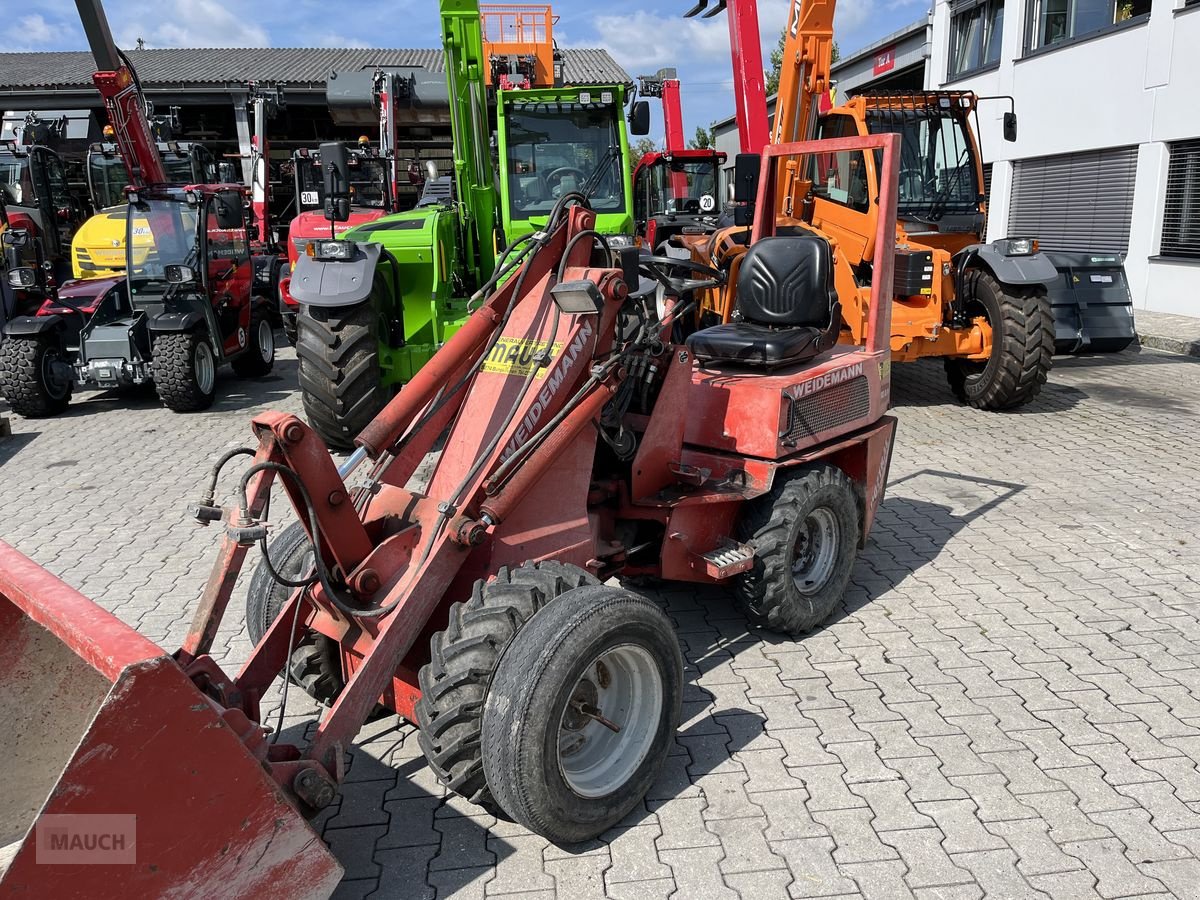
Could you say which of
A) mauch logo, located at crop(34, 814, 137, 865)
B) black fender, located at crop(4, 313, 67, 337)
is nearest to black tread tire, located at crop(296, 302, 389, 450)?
black fender, located at crop(4, 313, 67, 337)

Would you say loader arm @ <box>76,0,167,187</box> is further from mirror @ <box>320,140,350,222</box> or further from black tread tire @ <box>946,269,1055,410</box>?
black tread tire @ <box>946,269,1055,410</box>

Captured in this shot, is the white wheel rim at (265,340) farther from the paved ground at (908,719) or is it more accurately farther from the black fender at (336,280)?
the paved ground at (908,719)

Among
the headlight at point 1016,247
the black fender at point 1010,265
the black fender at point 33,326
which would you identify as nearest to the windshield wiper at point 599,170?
the black fender at point 1010,265

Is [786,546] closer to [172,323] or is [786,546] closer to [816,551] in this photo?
[816,551]

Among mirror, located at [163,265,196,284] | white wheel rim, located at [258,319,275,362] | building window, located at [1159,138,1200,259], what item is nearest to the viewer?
mirror, located at [163,265,196,284]

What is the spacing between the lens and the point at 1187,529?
5.48 metres

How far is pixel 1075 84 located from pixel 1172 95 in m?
→ 2.30

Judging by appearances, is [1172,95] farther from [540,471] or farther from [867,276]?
[540,471]

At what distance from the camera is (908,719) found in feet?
11.7

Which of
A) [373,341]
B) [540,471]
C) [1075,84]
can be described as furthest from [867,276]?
[1075,84]

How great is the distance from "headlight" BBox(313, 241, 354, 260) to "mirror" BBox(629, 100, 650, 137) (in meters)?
2.89

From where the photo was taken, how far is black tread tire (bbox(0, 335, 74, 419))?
8664mm

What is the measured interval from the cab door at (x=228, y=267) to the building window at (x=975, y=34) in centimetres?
1469

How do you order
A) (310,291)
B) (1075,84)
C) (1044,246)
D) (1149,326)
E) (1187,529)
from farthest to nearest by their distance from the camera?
(1044,246) < (1075,84) < (1149,326) < (310,291) < (1187,529)
